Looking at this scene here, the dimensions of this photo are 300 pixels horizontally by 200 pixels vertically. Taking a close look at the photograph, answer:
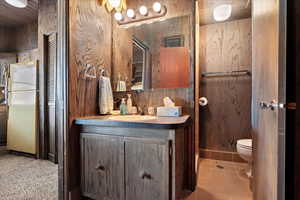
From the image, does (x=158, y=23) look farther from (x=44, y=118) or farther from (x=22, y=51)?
(x=22, y=51)

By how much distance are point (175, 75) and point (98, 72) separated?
2.83 ft

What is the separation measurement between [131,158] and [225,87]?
6.30 feet

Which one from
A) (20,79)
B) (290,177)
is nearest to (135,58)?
(290,177)

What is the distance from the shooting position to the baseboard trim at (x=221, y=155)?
8.08 feet

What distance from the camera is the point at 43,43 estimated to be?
2658 mm

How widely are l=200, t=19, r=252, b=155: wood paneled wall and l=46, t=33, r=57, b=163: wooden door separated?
7.69 ft

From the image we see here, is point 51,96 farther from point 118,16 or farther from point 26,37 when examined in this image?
point 26,37

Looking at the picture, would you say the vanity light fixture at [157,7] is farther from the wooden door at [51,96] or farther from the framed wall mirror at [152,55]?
the wooden door at [51,96]

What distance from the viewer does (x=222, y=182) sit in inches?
74.8

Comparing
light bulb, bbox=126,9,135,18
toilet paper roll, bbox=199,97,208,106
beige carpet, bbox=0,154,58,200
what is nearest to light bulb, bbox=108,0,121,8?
light bulb, bbox=126,9,135,18

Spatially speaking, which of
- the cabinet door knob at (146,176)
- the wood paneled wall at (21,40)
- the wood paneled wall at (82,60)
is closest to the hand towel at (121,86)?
the wood paneled wall at (82,60)

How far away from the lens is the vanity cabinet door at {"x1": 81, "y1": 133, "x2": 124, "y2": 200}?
1.34 meters

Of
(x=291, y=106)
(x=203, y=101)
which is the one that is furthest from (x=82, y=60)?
(x=203, y=101)

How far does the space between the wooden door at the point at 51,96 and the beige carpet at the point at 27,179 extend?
23 cm
